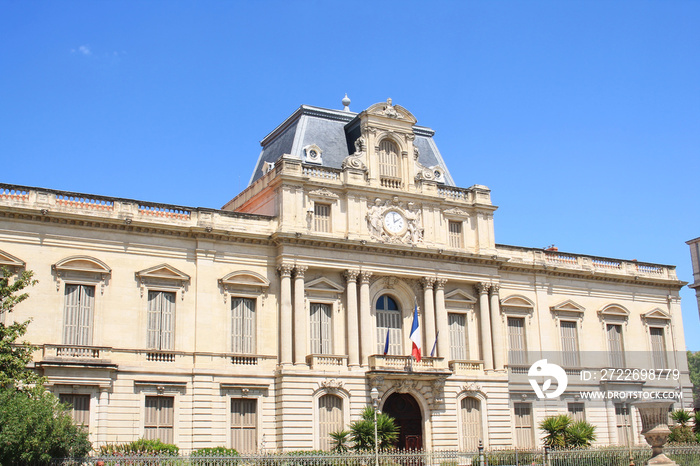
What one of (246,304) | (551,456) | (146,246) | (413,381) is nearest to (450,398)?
(413,381)

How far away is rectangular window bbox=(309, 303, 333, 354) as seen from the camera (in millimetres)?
36938

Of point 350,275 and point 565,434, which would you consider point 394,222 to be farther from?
point 565,434

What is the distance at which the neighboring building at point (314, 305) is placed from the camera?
32.8 meters

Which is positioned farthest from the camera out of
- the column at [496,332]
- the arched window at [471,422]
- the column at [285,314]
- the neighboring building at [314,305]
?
the column at [496,332]

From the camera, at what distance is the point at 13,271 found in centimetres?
3169

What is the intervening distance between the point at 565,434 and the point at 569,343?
25.8 feet

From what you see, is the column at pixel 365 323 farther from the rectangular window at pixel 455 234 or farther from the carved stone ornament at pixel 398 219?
the rectangular window at pixel 455 234

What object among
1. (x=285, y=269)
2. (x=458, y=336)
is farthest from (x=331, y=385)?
(x=458, y=336)

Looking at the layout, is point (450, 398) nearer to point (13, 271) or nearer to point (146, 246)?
point (146, 246)

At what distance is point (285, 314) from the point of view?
3606 cm

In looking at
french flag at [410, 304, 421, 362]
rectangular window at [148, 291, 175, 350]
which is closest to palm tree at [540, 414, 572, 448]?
french flag at [410, 304, 421, 362]

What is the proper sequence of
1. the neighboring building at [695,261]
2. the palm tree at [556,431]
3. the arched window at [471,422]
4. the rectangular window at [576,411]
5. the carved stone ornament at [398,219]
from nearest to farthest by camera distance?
the palm tree at [556,431]
the arched window at [471,422]
the carved stone ornament at [398,219]
the rectangular window at [576,411]
the neighboring building at [695,261]

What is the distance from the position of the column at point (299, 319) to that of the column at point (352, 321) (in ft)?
6.82

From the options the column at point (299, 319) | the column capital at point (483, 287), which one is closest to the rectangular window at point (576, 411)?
the column capital at point (483, 287)
